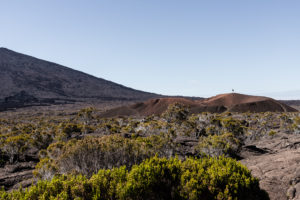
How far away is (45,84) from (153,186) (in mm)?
118106

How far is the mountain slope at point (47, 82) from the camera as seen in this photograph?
9672cm

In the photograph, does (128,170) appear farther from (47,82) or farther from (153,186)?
(47,82)

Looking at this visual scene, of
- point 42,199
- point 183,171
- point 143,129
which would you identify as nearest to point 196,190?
point 183,171

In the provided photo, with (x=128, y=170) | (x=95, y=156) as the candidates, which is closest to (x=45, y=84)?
(x=95, y=156)

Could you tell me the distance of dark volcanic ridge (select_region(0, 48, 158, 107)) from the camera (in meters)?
91.2

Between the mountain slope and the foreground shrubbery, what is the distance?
3857 inches

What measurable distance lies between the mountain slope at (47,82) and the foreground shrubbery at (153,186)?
97961 mm

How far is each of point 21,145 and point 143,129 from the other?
32.7ft

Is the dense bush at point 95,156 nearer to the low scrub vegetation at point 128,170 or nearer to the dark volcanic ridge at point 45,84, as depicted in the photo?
the low scrub vegetation at point 128,170

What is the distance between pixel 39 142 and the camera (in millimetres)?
14797

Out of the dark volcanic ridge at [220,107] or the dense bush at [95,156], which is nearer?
the dense bush at [95,156]

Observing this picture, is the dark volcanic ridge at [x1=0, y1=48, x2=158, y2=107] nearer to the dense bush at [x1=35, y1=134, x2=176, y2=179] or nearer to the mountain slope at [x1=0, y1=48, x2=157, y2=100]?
the mountain slope at [x1=0, y1=48, x2=157, y2=100]

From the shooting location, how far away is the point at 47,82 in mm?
110688

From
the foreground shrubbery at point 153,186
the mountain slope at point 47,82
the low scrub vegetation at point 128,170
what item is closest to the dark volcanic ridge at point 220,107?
the low scrub vegetation at point 128,170
